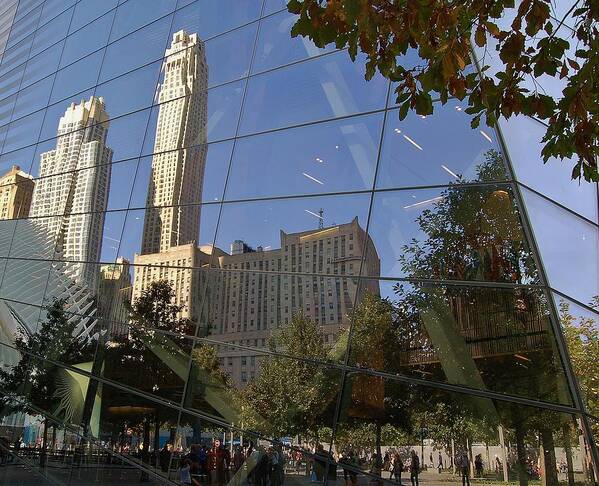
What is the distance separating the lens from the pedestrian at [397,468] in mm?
6949

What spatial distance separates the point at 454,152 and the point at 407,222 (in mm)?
1057

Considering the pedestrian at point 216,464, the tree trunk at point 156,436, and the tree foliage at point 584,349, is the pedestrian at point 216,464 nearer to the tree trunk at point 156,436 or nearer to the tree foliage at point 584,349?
the tree trunk at point 156,436

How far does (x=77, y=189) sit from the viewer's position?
1351 cm

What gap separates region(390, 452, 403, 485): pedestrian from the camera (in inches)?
274

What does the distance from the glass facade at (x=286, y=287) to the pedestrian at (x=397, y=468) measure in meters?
0.02

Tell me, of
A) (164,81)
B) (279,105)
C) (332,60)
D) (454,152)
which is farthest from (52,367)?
(454,152)

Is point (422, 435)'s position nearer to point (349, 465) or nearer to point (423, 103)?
point (349, 465)

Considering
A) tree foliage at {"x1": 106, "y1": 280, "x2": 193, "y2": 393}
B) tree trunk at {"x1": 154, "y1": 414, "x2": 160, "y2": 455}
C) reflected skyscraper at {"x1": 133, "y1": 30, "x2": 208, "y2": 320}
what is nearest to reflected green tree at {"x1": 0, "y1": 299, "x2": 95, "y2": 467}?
tree foliage at {"x1": 106, "y1": 280, "x2": 193, "y2": 393}

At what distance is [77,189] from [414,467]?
32.0 feet

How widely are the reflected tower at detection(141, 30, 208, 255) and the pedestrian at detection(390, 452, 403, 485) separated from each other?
4.83 meters

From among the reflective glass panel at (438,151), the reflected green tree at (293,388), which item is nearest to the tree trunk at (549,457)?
the reflected green tree at (293,388)

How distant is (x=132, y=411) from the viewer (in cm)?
987

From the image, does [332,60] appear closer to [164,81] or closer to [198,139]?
[198,139]

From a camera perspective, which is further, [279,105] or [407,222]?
[279,105]
